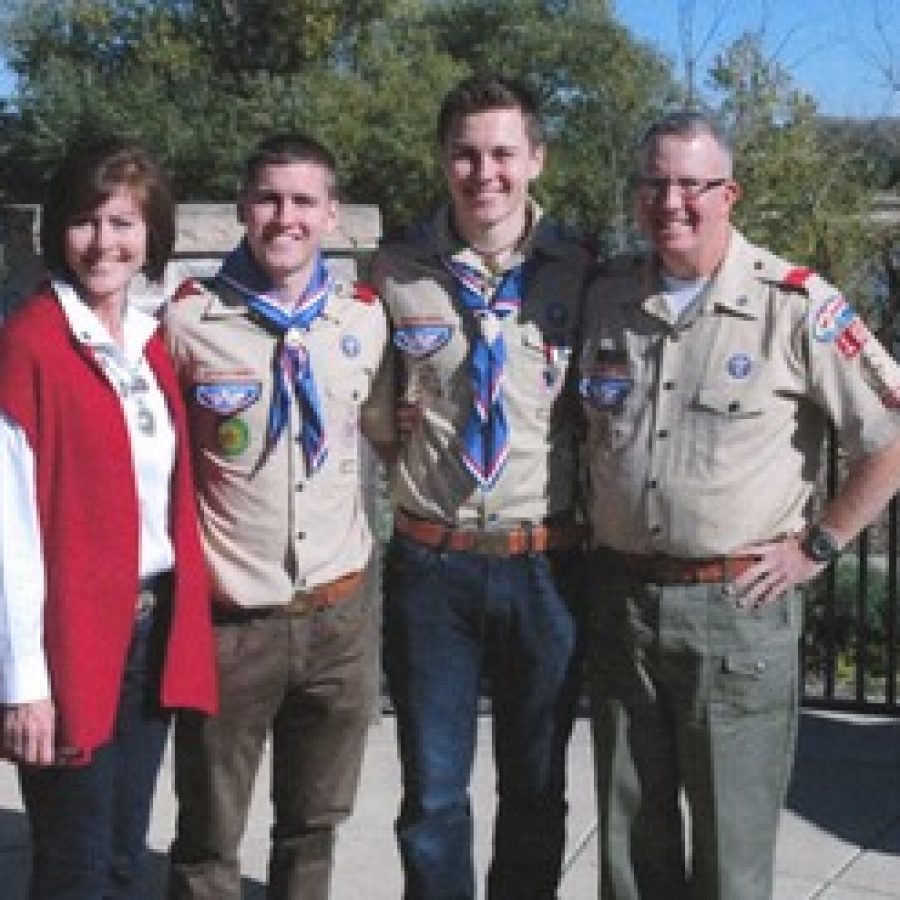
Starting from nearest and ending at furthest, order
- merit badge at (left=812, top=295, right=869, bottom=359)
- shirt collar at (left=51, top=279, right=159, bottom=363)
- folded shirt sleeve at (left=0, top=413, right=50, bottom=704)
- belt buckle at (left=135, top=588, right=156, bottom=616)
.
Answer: folded shirt sleeve at (left=0, top=413, right=50, bottom=704), shirt collar at (left=51, top=279, right=159, bottom=363), belt buckle at (left=135, top=588, right=156, bottom=616), merit badge at (left=812, top=295, right=869, bottom=359)

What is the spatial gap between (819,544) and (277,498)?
3.69ft

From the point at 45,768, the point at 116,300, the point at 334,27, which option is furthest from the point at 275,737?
the point at 334,27

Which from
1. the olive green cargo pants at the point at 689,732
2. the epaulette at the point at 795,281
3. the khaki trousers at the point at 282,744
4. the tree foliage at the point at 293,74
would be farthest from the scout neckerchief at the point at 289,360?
the tree foliage at the point at 293,74

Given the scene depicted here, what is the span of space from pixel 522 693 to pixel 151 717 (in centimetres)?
88

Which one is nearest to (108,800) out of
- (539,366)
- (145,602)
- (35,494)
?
(145,602)

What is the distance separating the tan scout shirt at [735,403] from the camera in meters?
3.45

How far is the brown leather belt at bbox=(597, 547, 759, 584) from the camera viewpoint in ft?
11.5

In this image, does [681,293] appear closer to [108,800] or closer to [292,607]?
[292,607]

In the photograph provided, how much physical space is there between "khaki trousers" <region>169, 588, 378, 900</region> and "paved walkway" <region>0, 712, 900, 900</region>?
2.62 ft

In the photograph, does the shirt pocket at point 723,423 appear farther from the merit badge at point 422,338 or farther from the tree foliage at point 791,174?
the tree foliage at point 791,174

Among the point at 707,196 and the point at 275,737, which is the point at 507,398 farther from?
the point at 275,737

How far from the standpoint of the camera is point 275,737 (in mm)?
3855

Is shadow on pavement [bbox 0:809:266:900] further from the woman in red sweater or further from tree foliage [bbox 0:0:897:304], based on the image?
tree foliage [bbox 0:0:897:304]

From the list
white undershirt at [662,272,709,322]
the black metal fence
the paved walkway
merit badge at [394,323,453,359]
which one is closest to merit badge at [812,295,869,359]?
white undershirt at [662,272,709,322]
